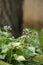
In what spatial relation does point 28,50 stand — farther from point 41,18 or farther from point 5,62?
point 41,18

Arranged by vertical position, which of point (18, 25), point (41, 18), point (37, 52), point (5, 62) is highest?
point (41, 18)

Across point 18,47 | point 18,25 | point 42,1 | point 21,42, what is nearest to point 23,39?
point 21,42

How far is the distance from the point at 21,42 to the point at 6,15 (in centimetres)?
150

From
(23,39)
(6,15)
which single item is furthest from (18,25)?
(23,39)

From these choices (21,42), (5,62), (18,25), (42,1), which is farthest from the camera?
(42,1)

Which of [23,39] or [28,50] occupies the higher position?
[23,39]

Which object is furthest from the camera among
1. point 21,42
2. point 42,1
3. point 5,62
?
point 42,1

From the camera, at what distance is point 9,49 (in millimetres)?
3301

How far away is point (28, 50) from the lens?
3432mm

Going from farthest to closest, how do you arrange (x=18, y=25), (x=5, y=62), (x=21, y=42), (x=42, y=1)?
1. (x=42, y=1)
2. (x=18, y=25)
3. (x=21, y=42)
4. (x=5, y=62)

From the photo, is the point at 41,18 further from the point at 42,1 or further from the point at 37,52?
the point at 37,52

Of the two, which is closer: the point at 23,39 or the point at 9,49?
the point at 9,49

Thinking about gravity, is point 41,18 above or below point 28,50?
above

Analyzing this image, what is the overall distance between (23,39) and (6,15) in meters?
1.41
